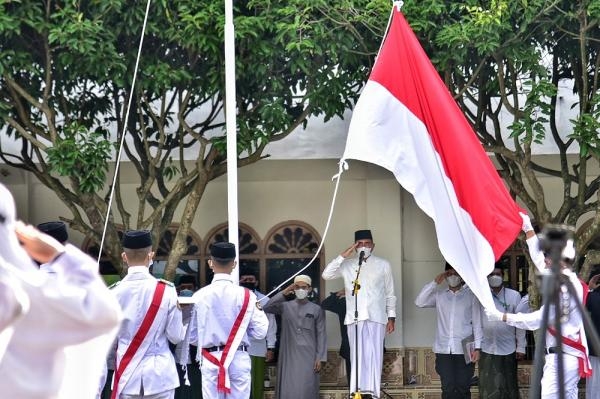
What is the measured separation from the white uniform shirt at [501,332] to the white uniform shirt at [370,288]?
101 centimetres

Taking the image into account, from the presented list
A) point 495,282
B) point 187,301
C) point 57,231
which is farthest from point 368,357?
point 57,231

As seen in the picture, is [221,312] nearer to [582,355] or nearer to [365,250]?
[582,355]

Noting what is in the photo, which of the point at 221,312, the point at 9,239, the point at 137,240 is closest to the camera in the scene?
the point at 9,239

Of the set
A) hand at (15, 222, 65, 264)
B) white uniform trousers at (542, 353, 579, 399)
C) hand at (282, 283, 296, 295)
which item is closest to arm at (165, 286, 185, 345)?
white uniform trousers at (542, 353, 579, 399)

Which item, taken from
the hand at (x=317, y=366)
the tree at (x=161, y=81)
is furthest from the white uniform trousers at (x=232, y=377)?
the hand at (x=317, y=366)

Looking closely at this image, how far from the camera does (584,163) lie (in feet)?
44.0

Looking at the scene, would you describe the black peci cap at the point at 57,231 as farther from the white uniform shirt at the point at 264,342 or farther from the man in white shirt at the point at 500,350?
the man in white shirt at the point at 500,350

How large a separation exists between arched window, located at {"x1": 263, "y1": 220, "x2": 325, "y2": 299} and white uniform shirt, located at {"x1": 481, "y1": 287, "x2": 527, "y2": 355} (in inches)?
96.3

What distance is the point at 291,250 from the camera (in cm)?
1587

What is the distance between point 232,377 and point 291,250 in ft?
18.7

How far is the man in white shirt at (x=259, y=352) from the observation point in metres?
14.6

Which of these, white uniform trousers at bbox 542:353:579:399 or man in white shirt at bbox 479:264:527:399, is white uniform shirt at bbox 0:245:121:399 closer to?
white uniform trousers at bbox 542:353:579:399

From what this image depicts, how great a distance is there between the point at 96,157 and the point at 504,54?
4.01 meters

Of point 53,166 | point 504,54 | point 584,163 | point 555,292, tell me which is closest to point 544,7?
point 504,54
